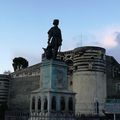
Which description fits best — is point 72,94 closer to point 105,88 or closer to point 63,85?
point 63,85

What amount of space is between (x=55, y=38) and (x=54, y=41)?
0.20 m

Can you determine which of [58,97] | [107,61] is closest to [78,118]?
[58,97]

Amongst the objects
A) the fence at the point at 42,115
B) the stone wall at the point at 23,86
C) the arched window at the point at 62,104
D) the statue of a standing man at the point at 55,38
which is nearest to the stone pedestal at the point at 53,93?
the arched window at the point at 62,104

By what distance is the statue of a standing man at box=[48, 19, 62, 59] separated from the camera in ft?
69.1

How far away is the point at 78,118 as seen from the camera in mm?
18672

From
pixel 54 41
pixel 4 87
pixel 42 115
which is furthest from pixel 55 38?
pixel 4 87

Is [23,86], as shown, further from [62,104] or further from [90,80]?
[62,104]

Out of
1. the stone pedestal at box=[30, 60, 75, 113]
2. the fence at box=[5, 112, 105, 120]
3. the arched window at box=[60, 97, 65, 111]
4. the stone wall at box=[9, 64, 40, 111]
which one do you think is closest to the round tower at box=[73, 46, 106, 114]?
the stone wall at box=[9, 64, 40, 111]

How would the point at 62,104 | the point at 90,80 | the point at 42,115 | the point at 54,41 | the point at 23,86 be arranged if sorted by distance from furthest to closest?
the point at 23,86, the point at 90,80, the point at 54,41, the point at 62,104, the point at 42,115

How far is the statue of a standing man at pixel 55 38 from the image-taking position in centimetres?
2105

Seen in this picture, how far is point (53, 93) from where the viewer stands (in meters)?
19.6

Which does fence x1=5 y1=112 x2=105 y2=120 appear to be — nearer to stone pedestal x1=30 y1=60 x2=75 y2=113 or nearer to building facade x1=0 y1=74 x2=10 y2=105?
stone pedestal x1=30 y1=60 x2=75 y2=113

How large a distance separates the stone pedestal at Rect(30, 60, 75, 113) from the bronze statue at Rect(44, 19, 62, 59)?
713 millimetres

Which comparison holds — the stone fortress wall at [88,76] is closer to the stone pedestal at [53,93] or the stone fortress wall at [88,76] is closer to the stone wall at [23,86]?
the stone wall at [23,86]
